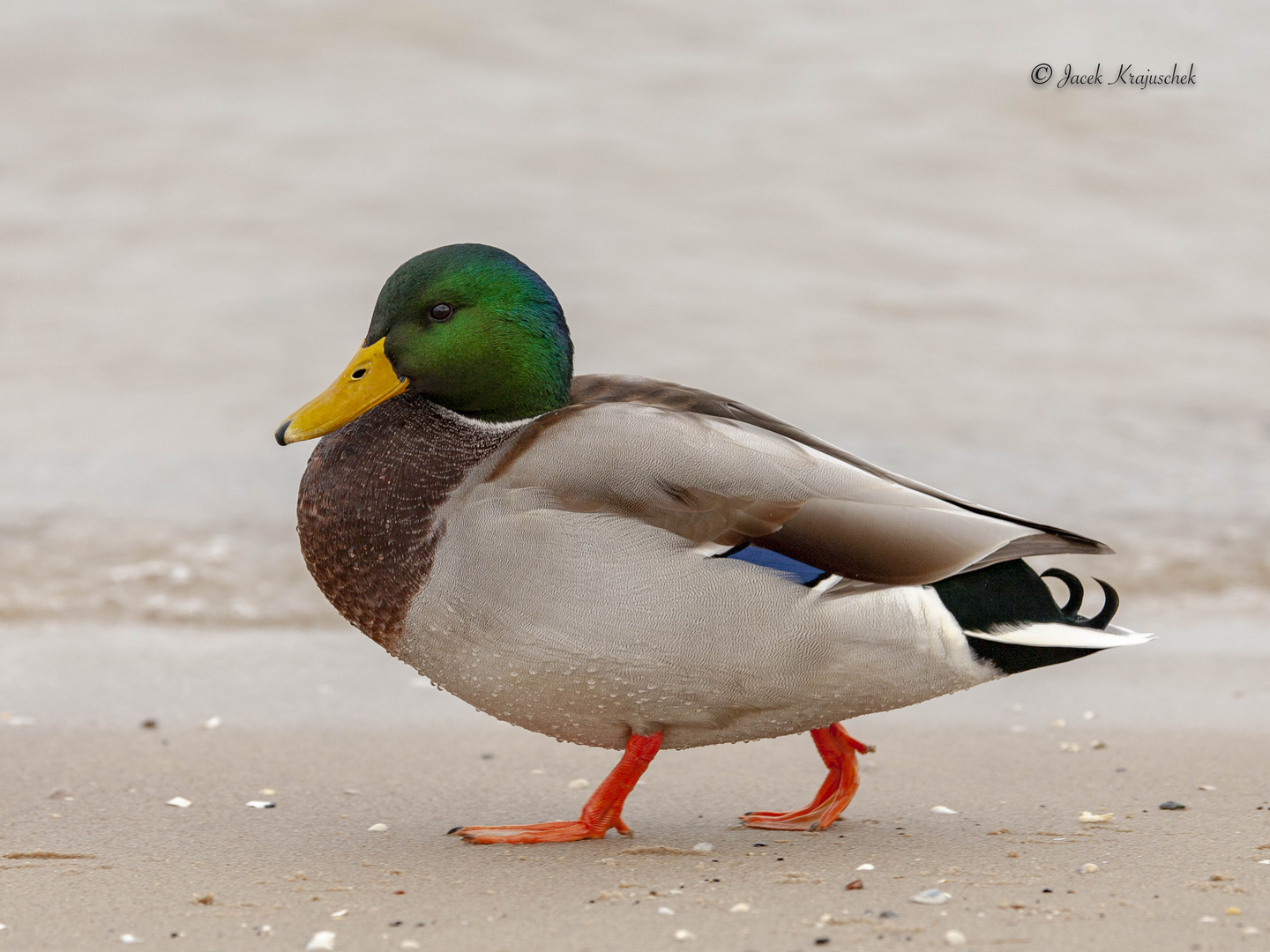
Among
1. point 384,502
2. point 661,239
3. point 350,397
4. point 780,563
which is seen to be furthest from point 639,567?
point 661,239

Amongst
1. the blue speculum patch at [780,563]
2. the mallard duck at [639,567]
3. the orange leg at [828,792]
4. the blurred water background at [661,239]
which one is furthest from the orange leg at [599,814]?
the blurred water background at [661,239]

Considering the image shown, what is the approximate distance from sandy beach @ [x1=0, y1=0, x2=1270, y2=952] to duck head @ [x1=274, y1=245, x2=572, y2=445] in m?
0.92

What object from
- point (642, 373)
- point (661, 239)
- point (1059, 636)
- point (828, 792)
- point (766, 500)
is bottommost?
point (828, 792)

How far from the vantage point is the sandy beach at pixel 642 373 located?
2.61m

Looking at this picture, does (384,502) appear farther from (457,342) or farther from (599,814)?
(599,814)

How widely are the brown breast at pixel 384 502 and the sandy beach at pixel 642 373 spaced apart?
0.53m

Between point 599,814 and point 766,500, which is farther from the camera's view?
point 599,814

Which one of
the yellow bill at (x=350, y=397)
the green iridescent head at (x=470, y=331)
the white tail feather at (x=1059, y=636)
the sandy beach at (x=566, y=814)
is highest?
the green iridescent head at (x=470, y=331)

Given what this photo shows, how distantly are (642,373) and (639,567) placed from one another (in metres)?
5.36

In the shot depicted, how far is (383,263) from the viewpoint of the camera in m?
9.14

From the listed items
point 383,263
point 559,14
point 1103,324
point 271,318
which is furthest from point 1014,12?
point 271,318

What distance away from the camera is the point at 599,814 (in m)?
2.90

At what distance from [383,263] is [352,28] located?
346 cm

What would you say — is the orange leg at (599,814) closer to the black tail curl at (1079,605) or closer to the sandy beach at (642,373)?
the sandy beach at (642,373)
